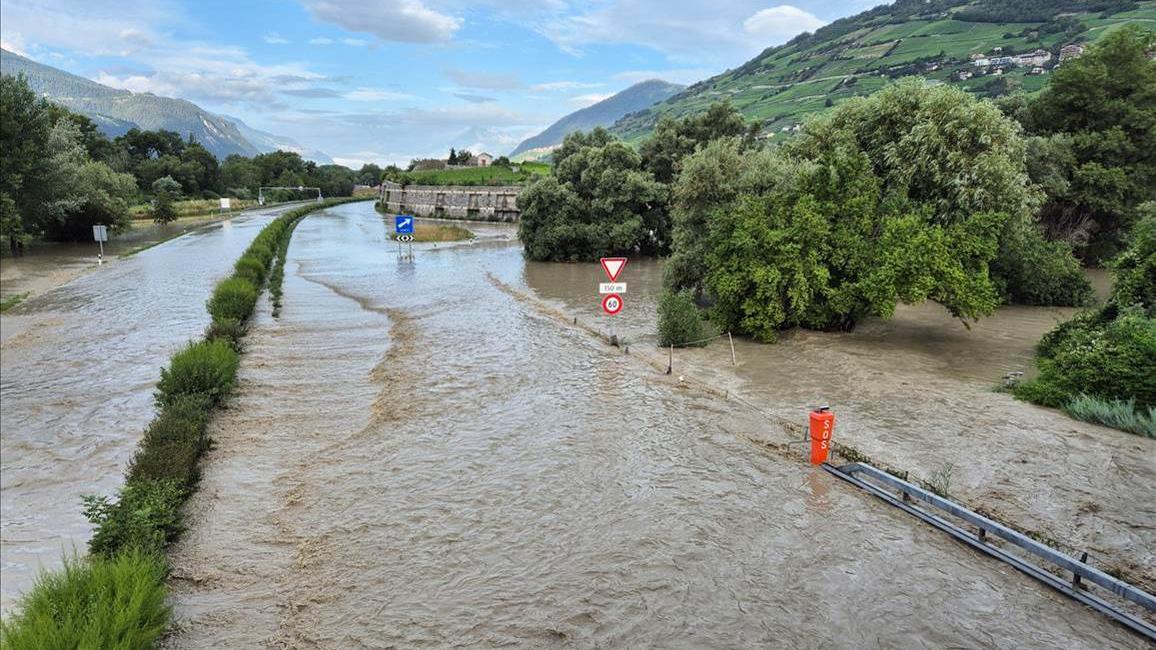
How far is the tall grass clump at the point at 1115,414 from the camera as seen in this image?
34.3 ft

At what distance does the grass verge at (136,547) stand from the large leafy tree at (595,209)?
27.7 meters

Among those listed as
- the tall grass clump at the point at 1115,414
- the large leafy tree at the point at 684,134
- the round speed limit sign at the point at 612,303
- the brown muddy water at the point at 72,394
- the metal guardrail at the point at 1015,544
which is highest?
the large leafy tree at the point at 684,134

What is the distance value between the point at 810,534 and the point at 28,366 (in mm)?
20093

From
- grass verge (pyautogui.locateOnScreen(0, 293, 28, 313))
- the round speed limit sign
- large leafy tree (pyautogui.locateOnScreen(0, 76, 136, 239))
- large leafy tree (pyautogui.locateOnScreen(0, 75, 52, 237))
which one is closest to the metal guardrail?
the round speed limit sign

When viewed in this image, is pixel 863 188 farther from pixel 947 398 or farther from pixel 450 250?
pixel 450 250

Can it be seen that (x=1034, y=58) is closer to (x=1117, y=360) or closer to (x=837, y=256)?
(x=837, y=256)

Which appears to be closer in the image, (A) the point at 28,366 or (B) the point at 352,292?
(A) the point at 28,366

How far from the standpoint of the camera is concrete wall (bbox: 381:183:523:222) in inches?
2931

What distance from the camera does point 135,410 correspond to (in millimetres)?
13602

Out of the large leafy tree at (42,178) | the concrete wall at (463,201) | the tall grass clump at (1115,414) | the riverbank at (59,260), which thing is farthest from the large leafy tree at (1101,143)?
the large leafy tree at (42,178)

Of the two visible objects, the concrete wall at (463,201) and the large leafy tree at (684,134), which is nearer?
the large leafy tree at (684,134)

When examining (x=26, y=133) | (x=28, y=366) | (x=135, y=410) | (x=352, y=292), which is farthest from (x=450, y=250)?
(x=135, y=410)

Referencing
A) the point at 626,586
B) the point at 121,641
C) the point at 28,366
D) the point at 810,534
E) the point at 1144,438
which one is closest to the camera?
the point at 121,641

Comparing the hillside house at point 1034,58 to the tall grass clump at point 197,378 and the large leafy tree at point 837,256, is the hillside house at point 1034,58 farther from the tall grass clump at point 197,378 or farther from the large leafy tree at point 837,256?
the tall grass clump at point 197,378
